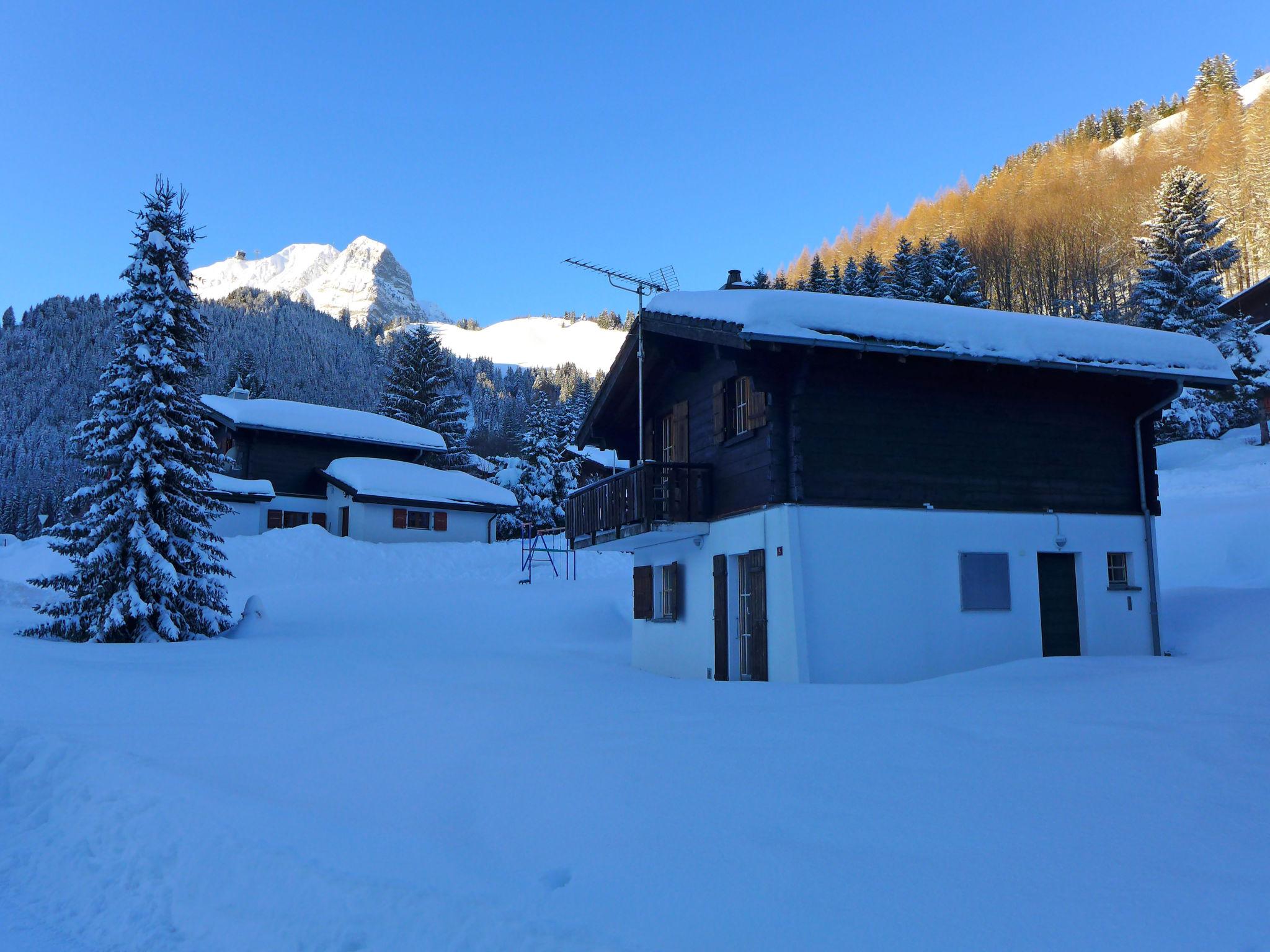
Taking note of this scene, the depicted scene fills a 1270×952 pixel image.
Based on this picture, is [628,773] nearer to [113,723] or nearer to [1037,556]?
[113,723]

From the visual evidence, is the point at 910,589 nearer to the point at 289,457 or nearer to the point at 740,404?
the point at 740,404

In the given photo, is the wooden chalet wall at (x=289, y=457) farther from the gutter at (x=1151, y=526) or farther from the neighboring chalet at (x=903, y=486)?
the gutter at (x=1151, y=526)

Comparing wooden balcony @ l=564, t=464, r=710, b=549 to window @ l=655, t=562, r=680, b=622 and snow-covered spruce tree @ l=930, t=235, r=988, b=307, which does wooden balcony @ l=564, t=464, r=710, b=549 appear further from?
snow-covered spruce tree @ l=930, t=235, r=988, b=307

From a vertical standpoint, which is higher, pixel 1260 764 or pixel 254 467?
pixel 254 467

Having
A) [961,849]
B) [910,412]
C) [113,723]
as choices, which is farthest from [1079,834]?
[910,412]

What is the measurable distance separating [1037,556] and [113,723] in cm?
1367

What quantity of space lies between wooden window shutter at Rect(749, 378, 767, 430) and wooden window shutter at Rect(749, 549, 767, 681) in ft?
6.79

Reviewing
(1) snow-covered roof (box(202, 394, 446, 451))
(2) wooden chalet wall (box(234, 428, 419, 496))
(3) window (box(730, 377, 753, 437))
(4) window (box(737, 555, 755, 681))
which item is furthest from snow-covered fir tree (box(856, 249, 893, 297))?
(4) window (box(737, 555, 755, 681))

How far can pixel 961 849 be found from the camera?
518cm

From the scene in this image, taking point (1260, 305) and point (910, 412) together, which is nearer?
point (910, 412)

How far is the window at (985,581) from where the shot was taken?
567 inches

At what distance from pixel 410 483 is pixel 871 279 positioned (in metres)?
32.1

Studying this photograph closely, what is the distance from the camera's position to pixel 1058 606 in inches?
597

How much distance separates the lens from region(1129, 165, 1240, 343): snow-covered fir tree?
38.3 m
